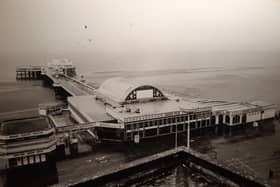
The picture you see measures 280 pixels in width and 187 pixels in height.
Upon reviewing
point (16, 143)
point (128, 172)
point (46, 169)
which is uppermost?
point (128, 172)

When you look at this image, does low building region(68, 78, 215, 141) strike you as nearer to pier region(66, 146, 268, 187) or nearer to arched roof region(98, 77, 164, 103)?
arched roof region(98, 77, 164, 103)

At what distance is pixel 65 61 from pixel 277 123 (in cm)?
1487

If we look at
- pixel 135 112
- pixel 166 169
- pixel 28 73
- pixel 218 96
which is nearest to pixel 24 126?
pixel 135 112

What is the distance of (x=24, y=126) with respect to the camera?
7.39 meters

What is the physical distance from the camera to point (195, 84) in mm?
18453

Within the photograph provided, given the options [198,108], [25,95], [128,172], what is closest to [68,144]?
[198,108]

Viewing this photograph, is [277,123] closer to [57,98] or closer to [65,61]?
[57,98]

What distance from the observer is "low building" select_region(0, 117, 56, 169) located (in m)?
6.56

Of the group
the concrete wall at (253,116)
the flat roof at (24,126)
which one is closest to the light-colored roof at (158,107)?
the concrete wall at (253,116)

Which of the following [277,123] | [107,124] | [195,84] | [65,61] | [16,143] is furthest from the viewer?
[65,61]

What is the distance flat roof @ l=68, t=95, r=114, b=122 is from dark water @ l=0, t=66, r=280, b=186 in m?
1.59

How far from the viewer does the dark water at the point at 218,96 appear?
270 inches

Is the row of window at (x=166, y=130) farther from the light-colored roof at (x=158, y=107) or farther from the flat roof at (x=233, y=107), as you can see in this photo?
the flat roof at (x=233, y=107)

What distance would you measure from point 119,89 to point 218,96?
6447 millimetres
